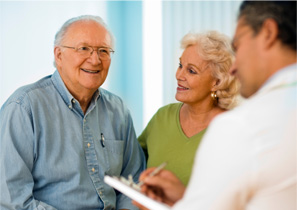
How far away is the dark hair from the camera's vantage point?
972 millimetres

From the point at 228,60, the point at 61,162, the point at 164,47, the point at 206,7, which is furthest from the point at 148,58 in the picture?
the point at 61,162

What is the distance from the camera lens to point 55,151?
1813 mm

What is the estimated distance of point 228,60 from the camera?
213 centimetres

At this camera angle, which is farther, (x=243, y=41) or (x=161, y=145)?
(x=161, y=145)

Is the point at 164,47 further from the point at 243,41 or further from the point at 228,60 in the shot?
the point at 243,41

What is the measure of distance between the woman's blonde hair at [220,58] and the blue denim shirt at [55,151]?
57cm

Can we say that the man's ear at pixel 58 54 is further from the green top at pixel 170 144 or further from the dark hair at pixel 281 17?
the dark hair at pixel 281 17

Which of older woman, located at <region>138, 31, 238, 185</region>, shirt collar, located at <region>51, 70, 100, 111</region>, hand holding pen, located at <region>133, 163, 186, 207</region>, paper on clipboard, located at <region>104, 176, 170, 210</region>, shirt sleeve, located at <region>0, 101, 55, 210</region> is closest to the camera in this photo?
paper on clipboard, located at <region>104, 176, 170, 210</region>

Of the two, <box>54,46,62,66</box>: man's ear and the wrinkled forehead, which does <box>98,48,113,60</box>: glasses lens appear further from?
<box>54,46,62,66</box>: man's ear

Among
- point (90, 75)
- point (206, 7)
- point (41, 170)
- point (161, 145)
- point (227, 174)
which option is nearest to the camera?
point (227, 174)

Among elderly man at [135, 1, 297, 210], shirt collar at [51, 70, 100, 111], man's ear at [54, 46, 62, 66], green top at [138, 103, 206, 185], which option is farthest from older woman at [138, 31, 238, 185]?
elderly man at [135, 1, 297, 210]

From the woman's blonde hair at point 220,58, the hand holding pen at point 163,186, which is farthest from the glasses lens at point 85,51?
the hand holding pen at point 163,186

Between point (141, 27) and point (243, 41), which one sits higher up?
point (243, 41)

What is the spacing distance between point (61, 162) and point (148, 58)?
2281mm
